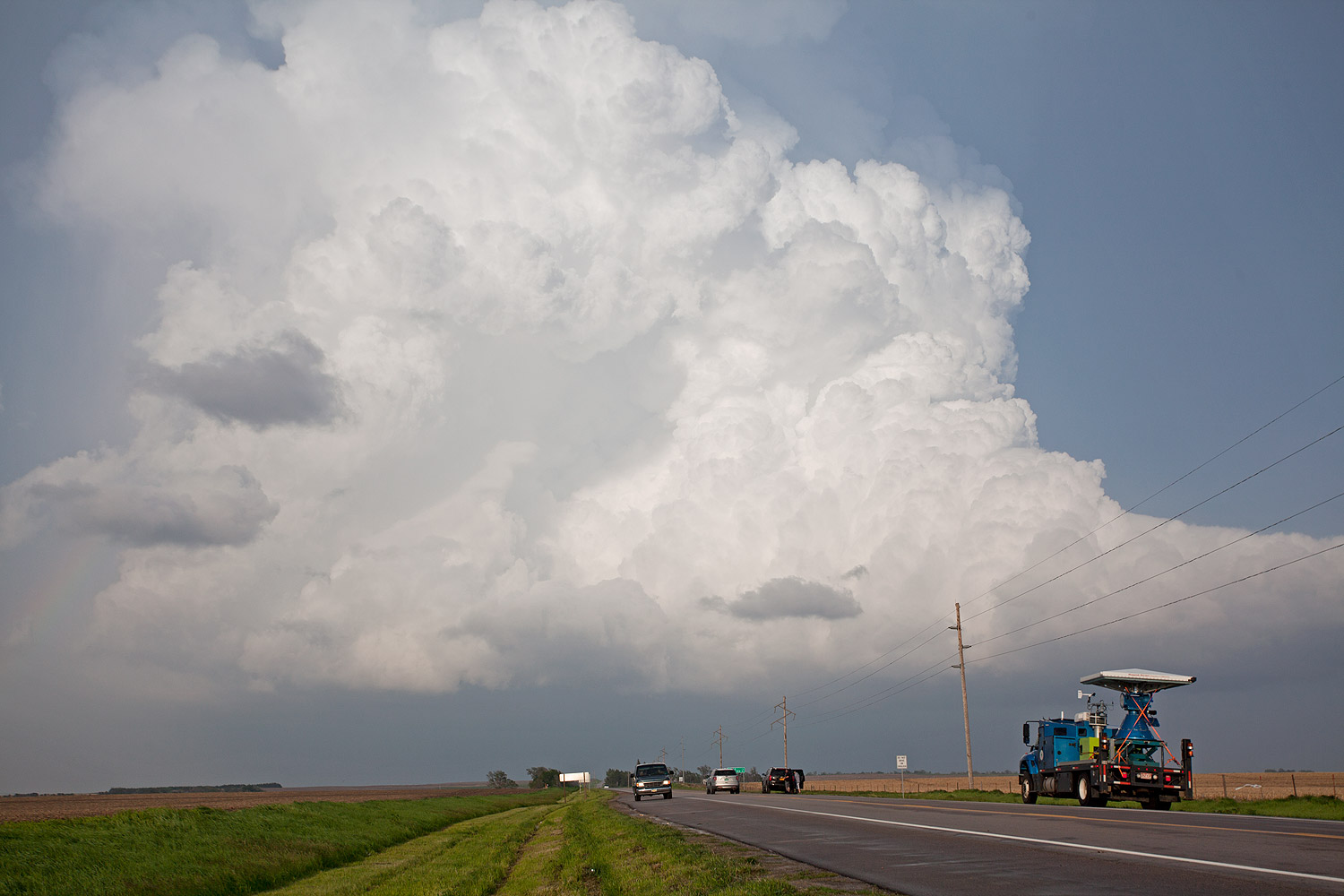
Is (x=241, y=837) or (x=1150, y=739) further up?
(x=1150, y=739)

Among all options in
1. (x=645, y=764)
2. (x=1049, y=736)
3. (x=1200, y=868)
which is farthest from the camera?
(x=645, y=764)

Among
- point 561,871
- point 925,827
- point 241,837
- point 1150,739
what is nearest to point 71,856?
point 241,837

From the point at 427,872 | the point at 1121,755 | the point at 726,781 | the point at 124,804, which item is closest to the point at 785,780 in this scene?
the point at 726,781

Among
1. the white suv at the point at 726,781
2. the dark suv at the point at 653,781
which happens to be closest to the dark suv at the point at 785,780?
the white suv at the point at 726,781

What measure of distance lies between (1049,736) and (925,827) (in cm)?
2129

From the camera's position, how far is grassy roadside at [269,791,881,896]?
1554 cm

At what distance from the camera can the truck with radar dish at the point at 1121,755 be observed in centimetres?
3497

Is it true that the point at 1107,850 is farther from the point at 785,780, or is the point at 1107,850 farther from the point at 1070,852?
the point at 785,780

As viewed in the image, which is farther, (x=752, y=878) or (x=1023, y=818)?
(x=1023, y=818)

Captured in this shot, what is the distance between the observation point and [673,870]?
1725cm

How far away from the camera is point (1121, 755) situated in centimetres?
3578

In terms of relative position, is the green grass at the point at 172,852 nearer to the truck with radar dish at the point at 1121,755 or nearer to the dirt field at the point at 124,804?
the dirt field at the point at 124,804

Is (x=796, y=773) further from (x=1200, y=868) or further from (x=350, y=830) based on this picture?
→ (x=1200, y=868)

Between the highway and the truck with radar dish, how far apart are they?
285 inches
